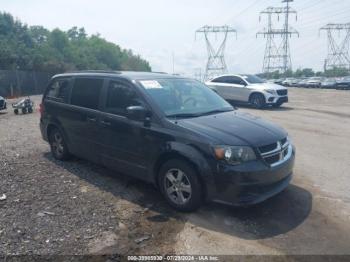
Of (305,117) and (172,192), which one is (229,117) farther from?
(305,117)

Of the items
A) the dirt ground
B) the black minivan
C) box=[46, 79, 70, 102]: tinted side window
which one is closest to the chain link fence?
box=[46, 79, 70, 102]: tinted side window

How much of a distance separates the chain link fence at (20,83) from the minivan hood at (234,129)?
2845 cm

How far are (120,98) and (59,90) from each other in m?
2.00

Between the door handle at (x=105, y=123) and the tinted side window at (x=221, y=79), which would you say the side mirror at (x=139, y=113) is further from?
the tinted side window at (x=221, y=79)

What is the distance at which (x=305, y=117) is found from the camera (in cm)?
1362

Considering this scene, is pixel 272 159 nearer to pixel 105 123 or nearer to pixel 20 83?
pixel 105 123

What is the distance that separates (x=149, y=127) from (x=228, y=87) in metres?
13.3

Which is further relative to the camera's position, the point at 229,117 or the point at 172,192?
the point at 229,117

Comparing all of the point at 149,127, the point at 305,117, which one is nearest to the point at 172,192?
the point at 149,127

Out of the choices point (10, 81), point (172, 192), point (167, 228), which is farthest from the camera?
point (10, 81)

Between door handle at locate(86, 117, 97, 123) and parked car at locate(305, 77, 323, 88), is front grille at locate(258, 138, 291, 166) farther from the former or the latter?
parked car at locate(305, 77, 323, 88)

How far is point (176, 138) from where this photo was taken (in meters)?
4.57

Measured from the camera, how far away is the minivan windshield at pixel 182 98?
5.05 meters

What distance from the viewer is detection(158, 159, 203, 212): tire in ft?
14.5
